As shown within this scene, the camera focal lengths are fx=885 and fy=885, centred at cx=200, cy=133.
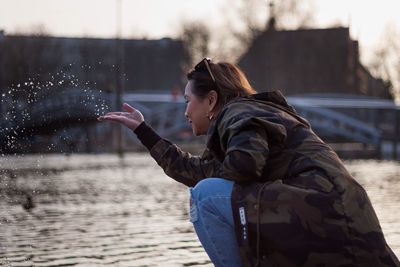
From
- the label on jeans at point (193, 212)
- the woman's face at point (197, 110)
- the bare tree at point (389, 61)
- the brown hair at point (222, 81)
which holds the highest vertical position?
the brown hair at point (222, 81)

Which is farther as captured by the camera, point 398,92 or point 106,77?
point 398,92

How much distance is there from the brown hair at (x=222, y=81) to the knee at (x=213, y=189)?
380 mm

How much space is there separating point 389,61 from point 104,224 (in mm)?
52879

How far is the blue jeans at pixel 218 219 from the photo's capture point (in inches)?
128

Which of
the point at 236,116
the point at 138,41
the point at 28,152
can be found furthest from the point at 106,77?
the point at 236,116

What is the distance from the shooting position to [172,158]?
13.0 ft

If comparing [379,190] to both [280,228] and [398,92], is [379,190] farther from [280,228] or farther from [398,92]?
[398,92]

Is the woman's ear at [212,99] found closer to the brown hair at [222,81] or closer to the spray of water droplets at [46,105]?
the brown hair at [222,81]

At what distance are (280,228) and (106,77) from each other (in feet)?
132

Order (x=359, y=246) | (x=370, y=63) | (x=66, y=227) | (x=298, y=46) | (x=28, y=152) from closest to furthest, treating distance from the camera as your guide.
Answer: (x=359, y=246)
(x=66, y=227)
(x=28, y=152)
(x=298, y=46)
(x=370, y=63)

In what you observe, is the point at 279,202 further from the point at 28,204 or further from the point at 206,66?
the point at 28,204

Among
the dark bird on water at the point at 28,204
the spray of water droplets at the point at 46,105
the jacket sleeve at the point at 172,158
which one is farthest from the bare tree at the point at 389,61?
the jacket sleeve at the point at 172,158

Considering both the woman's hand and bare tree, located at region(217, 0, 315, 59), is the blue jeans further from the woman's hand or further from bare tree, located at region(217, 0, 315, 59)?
bare tree, located at region(217, 0, 315, 59)

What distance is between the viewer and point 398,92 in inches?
2427
